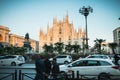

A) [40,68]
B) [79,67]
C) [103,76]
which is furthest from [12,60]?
[40,68]

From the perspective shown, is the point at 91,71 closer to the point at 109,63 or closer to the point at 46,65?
the point at 109,63

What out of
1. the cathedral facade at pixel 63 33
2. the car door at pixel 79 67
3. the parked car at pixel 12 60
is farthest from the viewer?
the cathedral facade at pixel 63 33

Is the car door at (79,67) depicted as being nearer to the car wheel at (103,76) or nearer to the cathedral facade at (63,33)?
the car wheel at (103,76)

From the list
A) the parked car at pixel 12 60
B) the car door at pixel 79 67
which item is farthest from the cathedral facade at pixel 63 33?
the car door at pixel 79 67

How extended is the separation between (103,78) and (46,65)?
2.96m

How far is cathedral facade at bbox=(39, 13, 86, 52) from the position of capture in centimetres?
11970

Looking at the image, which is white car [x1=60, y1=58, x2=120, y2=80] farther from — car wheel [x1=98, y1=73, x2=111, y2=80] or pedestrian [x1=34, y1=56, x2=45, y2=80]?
pedestrian [x1=34, y1=56, x2=45, y2=80]

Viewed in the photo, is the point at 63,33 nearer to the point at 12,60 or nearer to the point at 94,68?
the point at 12,60

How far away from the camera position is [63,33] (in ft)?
394

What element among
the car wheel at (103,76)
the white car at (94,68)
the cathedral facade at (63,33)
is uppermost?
the cathedral facade at (63,33)

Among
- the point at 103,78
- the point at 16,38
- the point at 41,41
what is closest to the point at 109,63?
the point at 103,78

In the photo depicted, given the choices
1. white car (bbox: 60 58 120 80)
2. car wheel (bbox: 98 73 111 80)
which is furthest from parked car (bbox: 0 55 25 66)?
car wheel (bbox: 98 73 111 80)

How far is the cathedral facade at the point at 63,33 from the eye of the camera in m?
120

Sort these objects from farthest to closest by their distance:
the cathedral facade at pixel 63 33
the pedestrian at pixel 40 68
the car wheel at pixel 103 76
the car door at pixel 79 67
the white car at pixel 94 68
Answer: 1. the cathedral facade at pixel 63 33
2. the car door at pixel 79 67
3. the white car at pixel 94 68
4. the car wheel at pixel 103 76
5. the pedestrian at pixel 40 68
